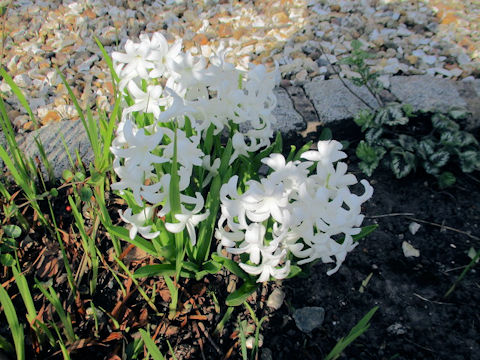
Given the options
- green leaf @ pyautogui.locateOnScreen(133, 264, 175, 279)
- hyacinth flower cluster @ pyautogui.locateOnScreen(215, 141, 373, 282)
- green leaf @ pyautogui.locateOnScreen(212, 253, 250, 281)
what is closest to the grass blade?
green leaf @ pyautogui.locateOnScreen(133, 264, 175, 279)

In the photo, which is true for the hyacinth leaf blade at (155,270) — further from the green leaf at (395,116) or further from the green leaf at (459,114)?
the green leaf at (459,114)

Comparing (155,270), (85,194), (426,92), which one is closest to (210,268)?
(155,270)

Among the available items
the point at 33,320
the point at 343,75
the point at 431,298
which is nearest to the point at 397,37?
the point at 343,75

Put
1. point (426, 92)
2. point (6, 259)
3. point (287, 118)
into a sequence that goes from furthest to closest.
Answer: point (426, 92) → point (287, 118) → point (6, 259)

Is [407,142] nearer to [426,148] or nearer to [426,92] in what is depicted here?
[426,148]

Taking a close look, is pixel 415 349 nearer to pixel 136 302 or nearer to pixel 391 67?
pixel 136 302

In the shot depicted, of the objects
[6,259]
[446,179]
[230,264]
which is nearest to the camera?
[230,264]

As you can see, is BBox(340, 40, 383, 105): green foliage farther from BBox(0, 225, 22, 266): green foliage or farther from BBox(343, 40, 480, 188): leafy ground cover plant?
BBox(0, 225, 22, 266): green foliage

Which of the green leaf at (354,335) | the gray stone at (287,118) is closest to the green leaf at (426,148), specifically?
the gray stone at (287,118)
